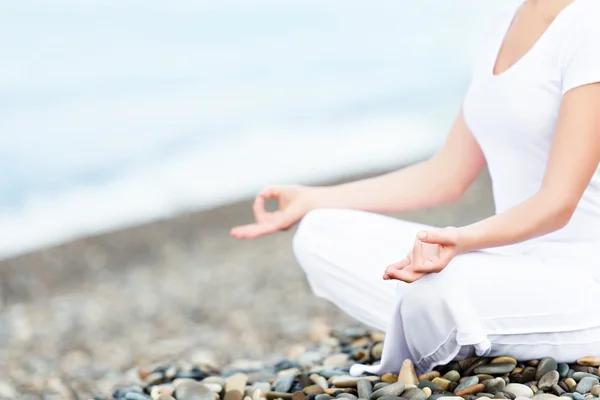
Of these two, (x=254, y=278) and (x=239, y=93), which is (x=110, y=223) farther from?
(x=239, y=93)

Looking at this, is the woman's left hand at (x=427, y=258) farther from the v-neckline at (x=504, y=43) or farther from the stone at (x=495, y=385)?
the v-neckline at (x=504, y=43)

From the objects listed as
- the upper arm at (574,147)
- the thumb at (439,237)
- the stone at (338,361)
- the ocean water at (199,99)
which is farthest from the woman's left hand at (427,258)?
the ocean water at (199,99)

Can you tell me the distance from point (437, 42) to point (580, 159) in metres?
13.5

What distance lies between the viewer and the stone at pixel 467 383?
6.13 feet

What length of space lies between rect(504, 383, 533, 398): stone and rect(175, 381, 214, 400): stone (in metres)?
0.64

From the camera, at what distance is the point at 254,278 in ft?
16.4

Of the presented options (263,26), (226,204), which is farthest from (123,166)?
(263,26)

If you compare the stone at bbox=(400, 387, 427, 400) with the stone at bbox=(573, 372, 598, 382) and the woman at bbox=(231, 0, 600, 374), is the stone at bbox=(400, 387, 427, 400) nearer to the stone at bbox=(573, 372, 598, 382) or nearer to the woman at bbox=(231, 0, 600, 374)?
the woman at bbox=(231, 0, 600, 374)

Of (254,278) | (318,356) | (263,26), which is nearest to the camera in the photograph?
(318,356)

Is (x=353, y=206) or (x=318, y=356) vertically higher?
(x=353, y=206)

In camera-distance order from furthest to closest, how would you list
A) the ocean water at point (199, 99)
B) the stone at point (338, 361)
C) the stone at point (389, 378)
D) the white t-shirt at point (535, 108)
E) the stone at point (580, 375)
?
the ocean water at point (199, 99)
the stone at point (338, 361)
the stone at point (389, 378)
the stone at point (580, 375)
the white t-shirt at point (535, 108)

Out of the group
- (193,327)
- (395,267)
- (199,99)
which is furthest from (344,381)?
(199,99)

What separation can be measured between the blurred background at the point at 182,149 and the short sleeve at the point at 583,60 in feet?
1.20

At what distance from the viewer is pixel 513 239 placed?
1807mm
